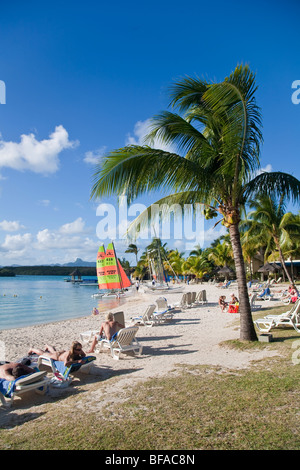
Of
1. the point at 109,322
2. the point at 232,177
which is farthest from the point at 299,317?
the point at 109,322

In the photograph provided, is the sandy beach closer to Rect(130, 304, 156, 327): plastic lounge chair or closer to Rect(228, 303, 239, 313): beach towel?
Rect(130, 304, 156, 327): plastic lounge chair

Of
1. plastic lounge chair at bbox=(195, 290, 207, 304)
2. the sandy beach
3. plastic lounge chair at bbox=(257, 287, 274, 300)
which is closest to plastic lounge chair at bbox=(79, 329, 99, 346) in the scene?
the sandy beach

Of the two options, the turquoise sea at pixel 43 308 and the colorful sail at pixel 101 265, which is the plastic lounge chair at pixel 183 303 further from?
the colorful sail at pixel 101 265

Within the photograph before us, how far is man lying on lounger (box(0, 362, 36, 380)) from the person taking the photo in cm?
548

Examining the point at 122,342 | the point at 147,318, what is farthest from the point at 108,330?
the point at 147,318

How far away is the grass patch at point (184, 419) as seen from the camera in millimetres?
3381

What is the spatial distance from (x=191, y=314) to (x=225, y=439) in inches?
460

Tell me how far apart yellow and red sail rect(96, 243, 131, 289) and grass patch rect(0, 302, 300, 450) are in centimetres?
3428

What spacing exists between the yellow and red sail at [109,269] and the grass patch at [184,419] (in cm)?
3428

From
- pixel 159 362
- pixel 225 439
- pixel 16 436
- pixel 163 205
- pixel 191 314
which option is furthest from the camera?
pixel 191 314

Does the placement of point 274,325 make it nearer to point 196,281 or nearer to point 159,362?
point 159,362

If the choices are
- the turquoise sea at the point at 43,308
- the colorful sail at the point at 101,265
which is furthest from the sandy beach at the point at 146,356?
the colorful sail at the point at 101,265

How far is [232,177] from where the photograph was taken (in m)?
7.79

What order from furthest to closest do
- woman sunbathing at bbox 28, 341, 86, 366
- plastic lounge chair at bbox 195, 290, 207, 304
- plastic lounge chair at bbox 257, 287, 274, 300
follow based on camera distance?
plastic lounge chair at bbox 257, 287, 274, 300
plastic lounge chair at bbox 195, 290, 207, 304
woman sunbathing at bbox 28, 341, 86, 366
